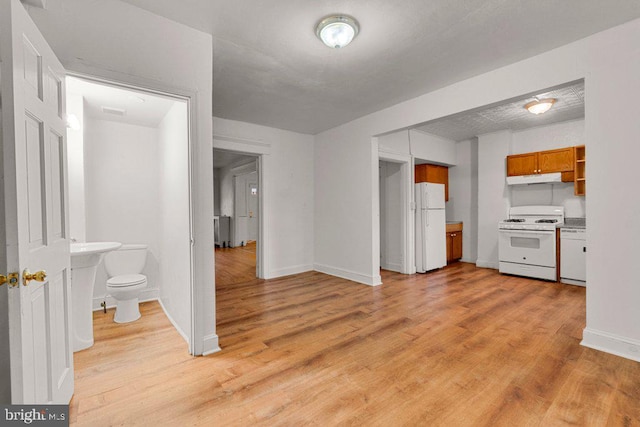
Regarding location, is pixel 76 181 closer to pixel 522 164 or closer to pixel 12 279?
pixel 12 279

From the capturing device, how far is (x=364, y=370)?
2.02m

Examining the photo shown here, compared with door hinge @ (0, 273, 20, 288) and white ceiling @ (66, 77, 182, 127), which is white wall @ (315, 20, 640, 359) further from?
door hinge @ (0, 273, 20, 288)

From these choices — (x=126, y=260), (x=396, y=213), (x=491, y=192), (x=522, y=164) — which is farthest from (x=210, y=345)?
(x=522, y=164)

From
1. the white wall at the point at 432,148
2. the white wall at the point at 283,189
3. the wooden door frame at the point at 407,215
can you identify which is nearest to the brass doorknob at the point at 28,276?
the white wall at the point at 283,189

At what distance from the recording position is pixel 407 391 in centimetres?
178

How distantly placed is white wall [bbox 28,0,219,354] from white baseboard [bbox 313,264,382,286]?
2.58 meters

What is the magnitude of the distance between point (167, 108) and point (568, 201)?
20.8 feet

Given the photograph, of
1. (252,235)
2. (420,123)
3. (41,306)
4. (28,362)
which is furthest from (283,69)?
(252,235)

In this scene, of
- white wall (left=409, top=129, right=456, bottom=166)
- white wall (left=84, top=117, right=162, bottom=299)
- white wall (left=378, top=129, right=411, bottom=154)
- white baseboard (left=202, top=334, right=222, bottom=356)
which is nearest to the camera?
white baseboard (left=202, top=334, right=222, bottom=356)

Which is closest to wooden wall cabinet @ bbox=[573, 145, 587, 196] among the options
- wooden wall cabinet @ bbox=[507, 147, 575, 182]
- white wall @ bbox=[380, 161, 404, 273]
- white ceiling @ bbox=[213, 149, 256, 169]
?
wooden wall cabinet @ bbox=[507, 147, 575, 182]

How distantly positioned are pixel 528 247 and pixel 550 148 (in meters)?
1.93

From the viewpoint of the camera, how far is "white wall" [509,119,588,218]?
4.78m

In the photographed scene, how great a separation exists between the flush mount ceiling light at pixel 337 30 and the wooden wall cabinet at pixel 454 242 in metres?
4.65

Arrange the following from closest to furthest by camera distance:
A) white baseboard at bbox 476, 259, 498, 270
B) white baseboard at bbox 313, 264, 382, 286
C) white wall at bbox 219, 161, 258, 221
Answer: white baseboard at bbox 313, 264, 382, 286 < white baseboard at bbox 476, 259, 498, 270 < white wall at bbox 219, 161, 258, 221
